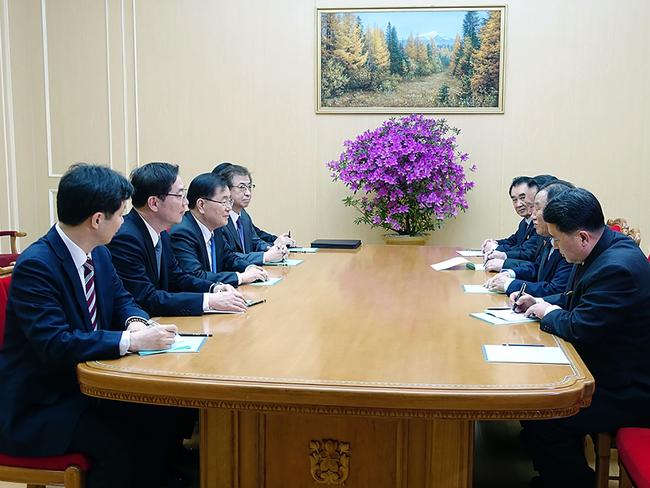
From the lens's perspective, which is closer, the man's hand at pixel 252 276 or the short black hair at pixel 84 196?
the short black hair at pixel 84 196

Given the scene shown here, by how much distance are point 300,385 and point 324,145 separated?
604cm

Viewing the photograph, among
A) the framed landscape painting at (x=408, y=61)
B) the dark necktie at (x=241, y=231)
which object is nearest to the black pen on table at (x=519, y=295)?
the dark necktie at (x=241, y=231)

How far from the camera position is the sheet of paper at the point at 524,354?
7.46 feet

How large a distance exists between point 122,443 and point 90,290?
542 mm

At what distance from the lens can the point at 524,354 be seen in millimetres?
2355

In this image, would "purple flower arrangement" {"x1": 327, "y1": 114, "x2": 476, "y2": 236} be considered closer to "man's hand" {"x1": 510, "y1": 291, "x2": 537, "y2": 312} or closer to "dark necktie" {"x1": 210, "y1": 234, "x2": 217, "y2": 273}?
"dark necktie" {"x1": 210, "y1": 234, "x2": 217, "y2": 273}

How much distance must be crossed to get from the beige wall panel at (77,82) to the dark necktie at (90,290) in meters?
5.89

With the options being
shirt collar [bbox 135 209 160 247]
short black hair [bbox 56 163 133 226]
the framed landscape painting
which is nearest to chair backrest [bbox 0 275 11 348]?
short black hair [bbox 56 163 133 226]

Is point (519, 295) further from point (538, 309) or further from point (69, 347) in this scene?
point (69, 347)

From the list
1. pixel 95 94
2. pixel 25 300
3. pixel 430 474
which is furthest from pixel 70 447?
pixel 95 94

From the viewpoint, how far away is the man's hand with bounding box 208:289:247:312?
3.04 m

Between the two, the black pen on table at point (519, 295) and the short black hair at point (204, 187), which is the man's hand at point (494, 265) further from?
the short black hair at point (204, 187)

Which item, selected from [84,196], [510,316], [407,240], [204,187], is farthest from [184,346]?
[407,240]

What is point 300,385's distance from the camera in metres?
2.02
